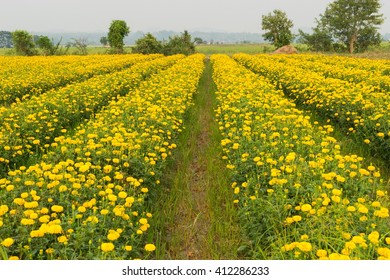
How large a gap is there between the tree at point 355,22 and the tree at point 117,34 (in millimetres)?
35907

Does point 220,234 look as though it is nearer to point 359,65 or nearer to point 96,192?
point 96,192

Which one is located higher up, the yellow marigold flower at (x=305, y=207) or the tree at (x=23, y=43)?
the tree at (x=23, y=43)

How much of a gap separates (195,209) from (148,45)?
4077 centimetres

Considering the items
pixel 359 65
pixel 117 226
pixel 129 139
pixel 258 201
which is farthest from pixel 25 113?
pixel 359 65

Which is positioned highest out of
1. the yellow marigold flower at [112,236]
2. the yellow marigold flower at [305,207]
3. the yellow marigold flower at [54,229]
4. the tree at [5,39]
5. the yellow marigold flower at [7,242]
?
the tree at [5,39]

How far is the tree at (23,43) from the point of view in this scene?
39.4 meters

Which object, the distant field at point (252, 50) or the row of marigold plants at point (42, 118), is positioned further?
the distant field at point (252, 50)

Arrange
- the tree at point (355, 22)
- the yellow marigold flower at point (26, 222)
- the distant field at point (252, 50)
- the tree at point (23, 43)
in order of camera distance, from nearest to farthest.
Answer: the yellow marigold flower at point (26, 222), the distant field at point (252, 50), the tree at point (23, 43), the tree at point (355, 22)

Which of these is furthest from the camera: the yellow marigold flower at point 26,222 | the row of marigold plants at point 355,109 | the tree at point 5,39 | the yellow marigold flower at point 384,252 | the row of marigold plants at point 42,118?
the tree at point 5,39

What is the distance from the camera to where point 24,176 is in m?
4.28

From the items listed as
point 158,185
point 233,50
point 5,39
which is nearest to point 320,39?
point 233,50

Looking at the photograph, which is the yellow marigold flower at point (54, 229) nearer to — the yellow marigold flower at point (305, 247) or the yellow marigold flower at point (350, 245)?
the yellow marigold flower at point (305, 247)

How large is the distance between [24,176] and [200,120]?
255 inches

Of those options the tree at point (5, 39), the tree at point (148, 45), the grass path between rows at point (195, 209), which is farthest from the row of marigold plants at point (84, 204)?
the tree at point (5, 39)
